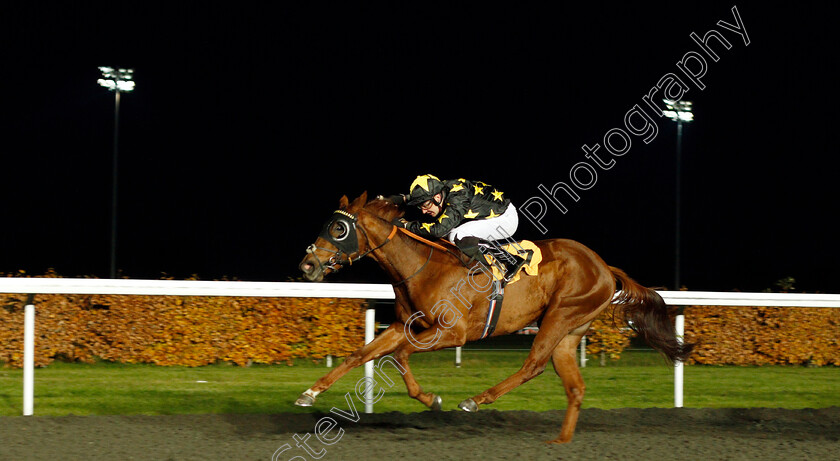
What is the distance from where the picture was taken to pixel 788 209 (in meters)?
27.7

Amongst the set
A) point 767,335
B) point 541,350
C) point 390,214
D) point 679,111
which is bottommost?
point 767,335

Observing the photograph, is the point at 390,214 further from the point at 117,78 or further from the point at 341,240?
the point at 117,78

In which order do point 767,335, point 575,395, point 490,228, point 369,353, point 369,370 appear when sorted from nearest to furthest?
point 369,353
point 575,395
point 490,228
point 369,370
point 767,335

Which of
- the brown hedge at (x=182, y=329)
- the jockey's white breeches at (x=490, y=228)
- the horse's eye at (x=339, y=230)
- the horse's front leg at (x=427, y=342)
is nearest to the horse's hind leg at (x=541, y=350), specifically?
the horse's front leg at (x=427, y=342)

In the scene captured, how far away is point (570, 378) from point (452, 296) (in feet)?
3.03

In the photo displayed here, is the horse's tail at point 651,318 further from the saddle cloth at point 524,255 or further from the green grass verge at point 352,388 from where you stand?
the green grass verge at point 352,388

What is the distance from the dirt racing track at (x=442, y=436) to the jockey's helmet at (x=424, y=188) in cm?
134

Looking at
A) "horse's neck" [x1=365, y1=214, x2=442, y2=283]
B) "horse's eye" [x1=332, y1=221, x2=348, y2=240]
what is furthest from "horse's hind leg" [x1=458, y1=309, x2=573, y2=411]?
"horse's eye" [x1=332, y1=221, x2=348, y2=240]

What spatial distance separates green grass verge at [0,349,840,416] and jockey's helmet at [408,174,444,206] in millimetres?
1882

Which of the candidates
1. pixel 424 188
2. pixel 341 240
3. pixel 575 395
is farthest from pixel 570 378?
pixel 341 240

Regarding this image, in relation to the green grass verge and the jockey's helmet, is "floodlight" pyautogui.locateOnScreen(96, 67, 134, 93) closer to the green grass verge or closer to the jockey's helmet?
the green grass verge

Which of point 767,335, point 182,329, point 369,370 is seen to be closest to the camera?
point 369,370

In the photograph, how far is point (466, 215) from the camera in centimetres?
484

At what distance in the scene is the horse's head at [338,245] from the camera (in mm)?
4414
